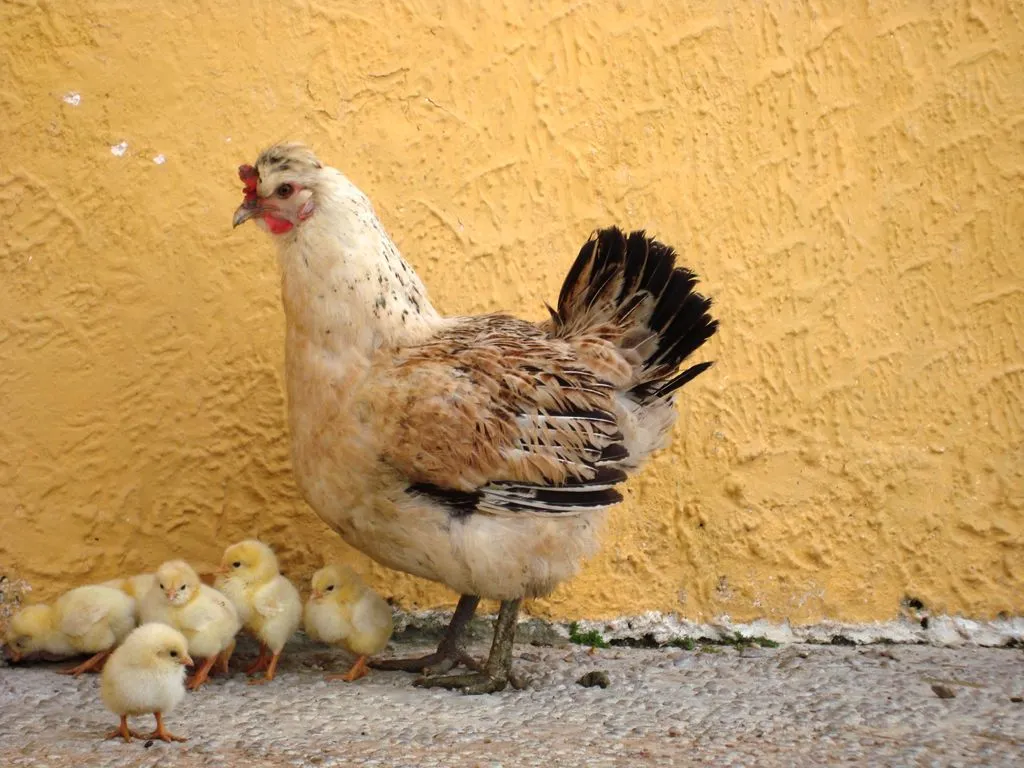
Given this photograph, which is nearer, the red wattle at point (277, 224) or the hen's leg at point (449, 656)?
the red wattle at point (277, 224)

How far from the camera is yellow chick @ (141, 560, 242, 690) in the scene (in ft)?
12.2

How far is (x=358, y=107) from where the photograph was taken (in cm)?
445

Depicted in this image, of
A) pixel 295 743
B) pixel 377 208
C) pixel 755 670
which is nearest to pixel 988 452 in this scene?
pixel 755 670

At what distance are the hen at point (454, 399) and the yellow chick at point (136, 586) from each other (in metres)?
0.61

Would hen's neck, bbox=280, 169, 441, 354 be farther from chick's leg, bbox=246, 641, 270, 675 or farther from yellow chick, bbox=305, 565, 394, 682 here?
chick's leg, bbox=246, 641, 270, 675

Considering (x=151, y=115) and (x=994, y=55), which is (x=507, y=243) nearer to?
(x=151, y=115)

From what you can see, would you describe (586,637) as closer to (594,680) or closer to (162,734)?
(594,680)

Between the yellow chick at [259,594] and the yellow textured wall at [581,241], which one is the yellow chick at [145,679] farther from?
the yellow textured wall at [581,241]

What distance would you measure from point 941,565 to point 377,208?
2731 mm

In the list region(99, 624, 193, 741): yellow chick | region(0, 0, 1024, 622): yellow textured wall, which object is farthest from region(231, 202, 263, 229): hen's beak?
region(99, 624, 193, 741): yellow chick

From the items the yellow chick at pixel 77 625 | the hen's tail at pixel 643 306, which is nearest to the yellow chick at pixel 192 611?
the yellow chick at pixel 77 625

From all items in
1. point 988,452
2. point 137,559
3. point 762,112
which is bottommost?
point 137,559

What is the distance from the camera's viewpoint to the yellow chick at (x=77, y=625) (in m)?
3.84

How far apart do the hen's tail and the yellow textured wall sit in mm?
458
